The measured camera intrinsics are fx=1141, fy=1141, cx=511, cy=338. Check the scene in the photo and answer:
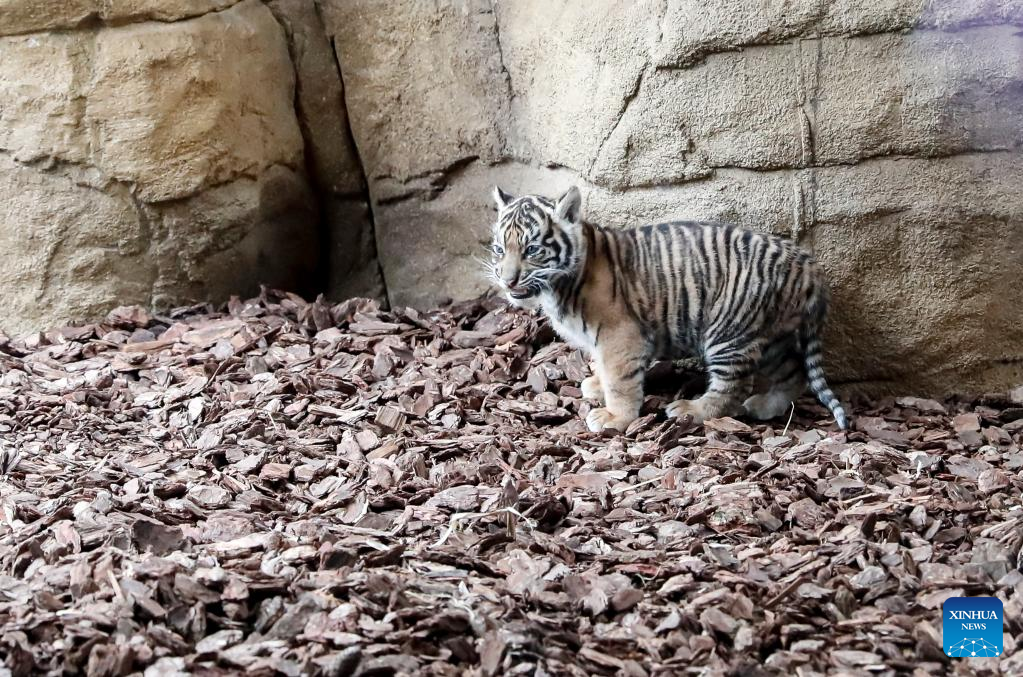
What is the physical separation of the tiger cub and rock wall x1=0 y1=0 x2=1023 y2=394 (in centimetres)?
24

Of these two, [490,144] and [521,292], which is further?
[490,144]

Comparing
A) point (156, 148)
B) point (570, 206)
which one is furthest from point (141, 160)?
point (570, 206)

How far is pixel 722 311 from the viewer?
5.32m

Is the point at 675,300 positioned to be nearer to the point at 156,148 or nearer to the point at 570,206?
the point at 570,206

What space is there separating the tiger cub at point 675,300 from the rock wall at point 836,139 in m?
0.24

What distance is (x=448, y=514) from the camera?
4.13 metres

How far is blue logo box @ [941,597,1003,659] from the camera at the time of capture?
3.27 m

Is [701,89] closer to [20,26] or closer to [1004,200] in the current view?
[1004,200]

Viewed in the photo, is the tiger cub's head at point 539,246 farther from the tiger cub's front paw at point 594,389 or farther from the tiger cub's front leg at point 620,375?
the tiger cub's front paw at point 594,389

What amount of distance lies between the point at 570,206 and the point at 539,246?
0.24 metres

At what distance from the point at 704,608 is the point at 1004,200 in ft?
8.72

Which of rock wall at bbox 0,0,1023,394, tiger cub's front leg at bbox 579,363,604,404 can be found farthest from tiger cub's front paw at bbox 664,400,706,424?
rock wall at bbox 0,0,1023,394

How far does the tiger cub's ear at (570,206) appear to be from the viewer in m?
5.30

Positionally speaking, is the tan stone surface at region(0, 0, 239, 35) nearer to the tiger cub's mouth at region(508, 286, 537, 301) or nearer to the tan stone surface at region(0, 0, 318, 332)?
the tan stone surface at region(0, 0, 318, 332)
